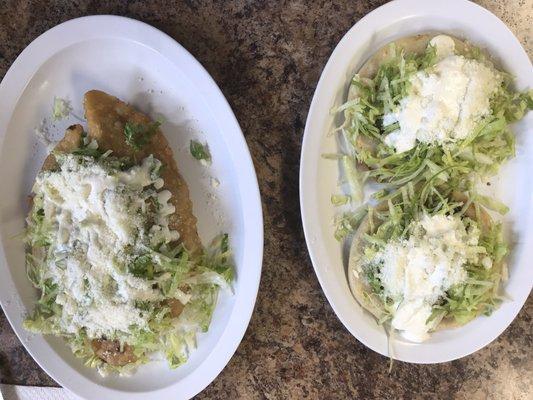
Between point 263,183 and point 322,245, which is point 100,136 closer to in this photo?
point 263,183

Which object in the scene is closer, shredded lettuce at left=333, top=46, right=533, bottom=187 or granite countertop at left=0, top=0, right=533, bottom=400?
shredded lettuce at left=333, top=46, right=533, bottom=187

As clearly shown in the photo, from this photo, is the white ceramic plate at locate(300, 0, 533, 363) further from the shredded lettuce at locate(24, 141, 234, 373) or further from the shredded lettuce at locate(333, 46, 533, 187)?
the shredded lettuce at locate(24, 141, 234, 373)

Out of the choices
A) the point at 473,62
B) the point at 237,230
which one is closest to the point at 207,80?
the point at 237,230

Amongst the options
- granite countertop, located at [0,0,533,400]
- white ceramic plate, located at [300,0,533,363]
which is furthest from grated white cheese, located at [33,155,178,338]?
white ceramic plate, located at [300,0,533,363]

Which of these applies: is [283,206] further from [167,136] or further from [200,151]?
[167,136]

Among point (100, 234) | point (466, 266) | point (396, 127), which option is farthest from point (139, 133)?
point (466, 266)

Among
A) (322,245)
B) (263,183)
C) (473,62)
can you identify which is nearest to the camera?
(473,62)
